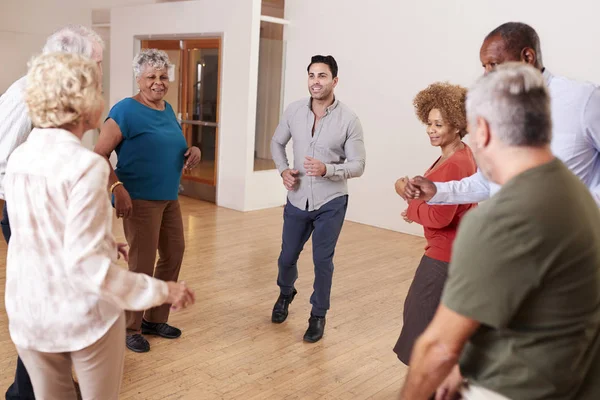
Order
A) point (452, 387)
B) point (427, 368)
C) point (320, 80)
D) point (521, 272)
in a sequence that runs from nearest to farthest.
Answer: point (521, 272), point (427, 368), point (452, 387), point (320, 80)

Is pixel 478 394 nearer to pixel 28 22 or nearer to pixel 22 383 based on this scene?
pixel 22 383

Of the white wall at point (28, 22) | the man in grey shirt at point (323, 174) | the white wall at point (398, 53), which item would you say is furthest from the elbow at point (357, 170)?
the white wall at point (28, 22)

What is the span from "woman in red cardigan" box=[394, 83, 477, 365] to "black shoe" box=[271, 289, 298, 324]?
1.37 meters

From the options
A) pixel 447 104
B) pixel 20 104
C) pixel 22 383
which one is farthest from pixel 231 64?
pixel 22 383

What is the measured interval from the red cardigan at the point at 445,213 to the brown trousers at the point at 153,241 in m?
1.50

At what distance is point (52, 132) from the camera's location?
1.54 metres

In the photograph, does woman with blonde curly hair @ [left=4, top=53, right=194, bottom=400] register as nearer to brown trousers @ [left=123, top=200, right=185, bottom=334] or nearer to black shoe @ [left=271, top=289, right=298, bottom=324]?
brown trousers @ [left=123, top=200, right=185, bottom=334]

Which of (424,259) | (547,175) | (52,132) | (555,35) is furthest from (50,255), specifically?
(555,35)

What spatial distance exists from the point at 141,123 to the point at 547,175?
95.2 inches

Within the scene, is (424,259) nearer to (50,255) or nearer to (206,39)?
(50,255)

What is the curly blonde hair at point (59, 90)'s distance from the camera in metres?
1.51

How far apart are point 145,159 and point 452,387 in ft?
7.44

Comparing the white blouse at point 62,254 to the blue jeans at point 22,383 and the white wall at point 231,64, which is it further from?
the white wall at point 231,64

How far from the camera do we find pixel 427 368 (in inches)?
48.9
